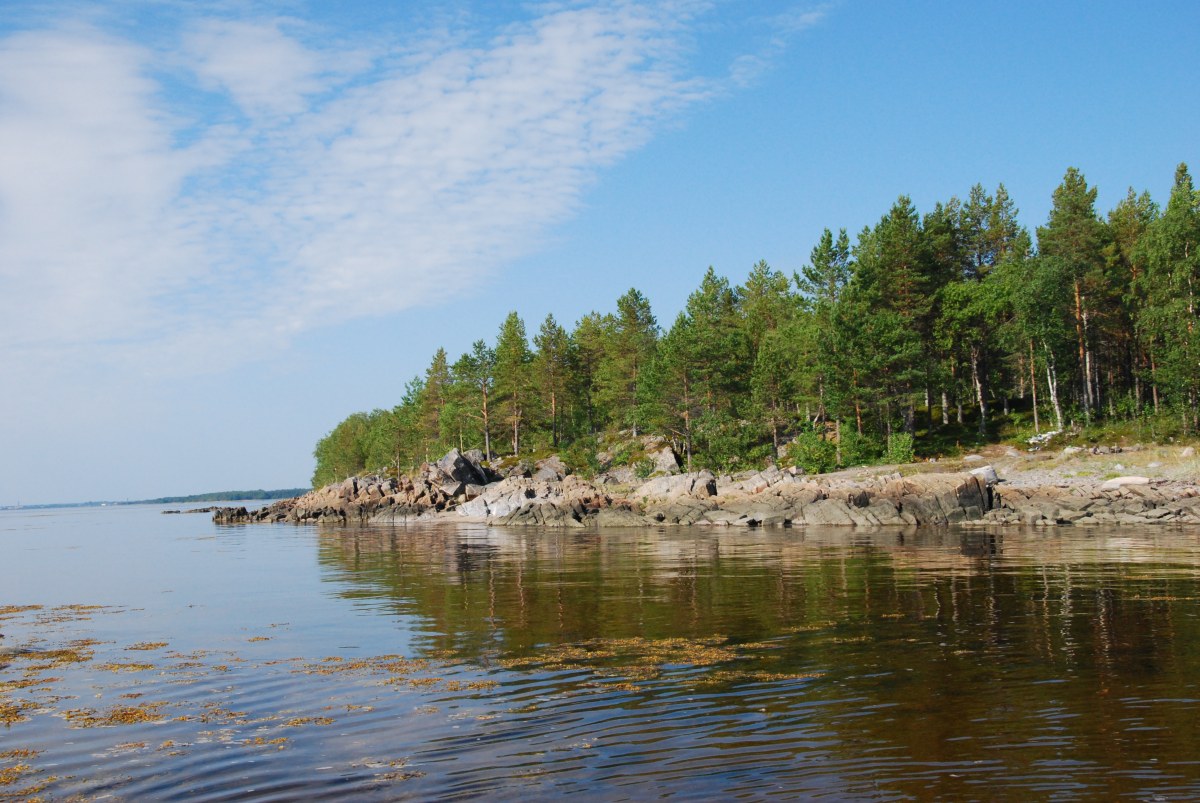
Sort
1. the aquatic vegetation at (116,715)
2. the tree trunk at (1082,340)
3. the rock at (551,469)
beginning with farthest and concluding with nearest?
the rock at (551,469) < the tree trunk at (1082,340) < the aquatic vegetation at (116,715)

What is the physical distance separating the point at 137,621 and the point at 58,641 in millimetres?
3546

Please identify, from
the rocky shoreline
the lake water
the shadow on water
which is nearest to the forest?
the rocky shoreline

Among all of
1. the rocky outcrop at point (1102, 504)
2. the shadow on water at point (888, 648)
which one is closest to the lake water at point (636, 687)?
the shadow on water at point (888, 648)

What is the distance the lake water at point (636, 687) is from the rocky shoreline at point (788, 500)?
18940mm

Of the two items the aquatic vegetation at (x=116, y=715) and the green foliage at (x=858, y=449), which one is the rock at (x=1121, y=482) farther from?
the aquatic vegetation at (x=116, y=715)

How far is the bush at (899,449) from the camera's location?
216ft

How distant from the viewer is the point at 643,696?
12.7m

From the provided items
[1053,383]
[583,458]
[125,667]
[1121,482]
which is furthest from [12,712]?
[583,458]

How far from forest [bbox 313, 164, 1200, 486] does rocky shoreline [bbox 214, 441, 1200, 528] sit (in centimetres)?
787

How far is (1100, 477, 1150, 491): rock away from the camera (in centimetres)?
4881

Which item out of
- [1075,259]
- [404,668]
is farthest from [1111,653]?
[1075,259]

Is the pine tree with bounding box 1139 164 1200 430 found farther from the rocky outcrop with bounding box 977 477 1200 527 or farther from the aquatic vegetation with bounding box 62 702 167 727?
the aquatic vegetation with bounding box 62 702 167 727

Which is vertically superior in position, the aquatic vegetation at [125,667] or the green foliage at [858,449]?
the green foliage at [858,449]

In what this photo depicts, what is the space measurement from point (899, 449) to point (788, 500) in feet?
49.6
